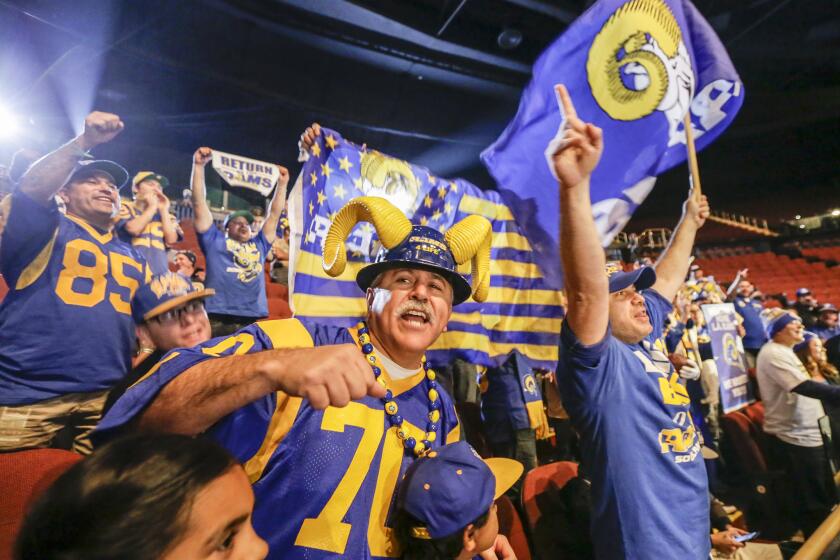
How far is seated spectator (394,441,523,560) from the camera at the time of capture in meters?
1.31

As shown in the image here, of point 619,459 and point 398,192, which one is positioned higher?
point 398,192

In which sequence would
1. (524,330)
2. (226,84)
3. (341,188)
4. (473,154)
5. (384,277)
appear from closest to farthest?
(384,277), (341,188), (524,330), (226,84), (473,154)

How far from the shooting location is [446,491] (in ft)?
4.32

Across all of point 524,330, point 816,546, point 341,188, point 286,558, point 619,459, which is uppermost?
point 341,188

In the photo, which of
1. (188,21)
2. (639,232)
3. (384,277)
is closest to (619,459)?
(384,277)

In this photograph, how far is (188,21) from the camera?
30.9 ft

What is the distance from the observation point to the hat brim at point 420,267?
1.68 m

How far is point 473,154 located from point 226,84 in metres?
8.12

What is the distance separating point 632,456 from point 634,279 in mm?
864

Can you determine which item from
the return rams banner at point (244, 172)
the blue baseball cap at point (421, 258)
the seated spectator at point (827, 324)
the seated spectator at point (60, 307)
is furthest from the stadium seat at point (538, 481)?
the seated spectator at point (827, 324)

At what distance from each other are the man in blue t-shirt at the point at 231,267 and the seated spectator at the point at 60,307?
1.42 meters

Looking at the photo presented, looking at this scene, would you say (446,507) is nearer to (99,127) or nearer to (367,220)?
(367,220)

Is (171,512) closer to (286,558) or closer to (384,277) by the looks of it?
(286,558)

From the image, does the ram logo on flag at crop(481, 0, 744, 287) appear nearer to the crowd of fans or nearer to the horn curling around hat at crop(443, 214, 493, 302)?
the crowd of fans
